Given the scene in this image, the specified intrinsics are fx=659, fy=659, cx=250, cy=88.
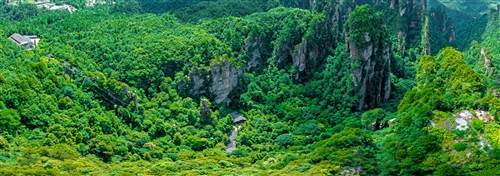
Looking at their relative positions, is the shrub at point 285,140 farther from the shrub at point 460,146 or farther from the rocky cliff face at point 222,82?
the shrub at point 460,146

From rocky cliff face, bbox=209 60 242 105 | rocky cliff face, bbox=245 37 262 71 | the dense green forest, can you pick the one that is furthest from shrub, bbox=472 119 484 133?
rocky cliff face, bbox=245 37 262 71

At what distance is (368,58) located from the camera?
84.8 metres

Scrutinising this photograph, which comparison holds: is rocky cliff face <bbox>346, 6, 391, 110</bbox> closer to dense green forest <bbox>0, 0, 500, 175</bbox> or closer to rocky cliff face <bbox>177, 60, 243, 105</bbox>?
dense green forest <bbox>0, 0, 500, 175</bbox>

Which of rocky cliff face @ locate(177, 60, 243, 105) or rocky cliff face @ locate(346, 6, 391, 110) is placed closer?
rocky cliff face @ locate(346, 6, 391, 110)

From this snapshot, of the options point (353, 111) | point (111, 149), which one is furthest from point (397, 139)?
point (111, 149)

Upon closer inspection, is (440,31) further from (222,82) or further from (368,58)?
(222,82)

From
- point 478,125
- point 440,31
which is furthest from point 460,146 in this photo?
point 440,31

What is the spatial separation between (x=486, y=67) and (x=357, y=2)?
4009 centimetres

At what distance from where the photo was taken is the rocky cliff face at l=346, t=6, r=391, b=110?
3320 inches

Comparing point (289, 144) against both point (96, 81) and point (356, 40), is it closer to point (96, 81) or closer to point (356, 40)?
point (356, 40)

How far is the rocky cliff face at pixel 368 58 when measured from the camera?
84.3m

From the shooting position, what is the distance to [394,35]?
113500 mm

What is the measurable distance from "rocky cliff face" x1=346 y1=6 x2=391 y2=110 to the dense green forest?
195 millimetres

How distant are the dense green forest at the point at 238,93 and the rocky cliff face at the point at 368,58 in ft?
0.64
